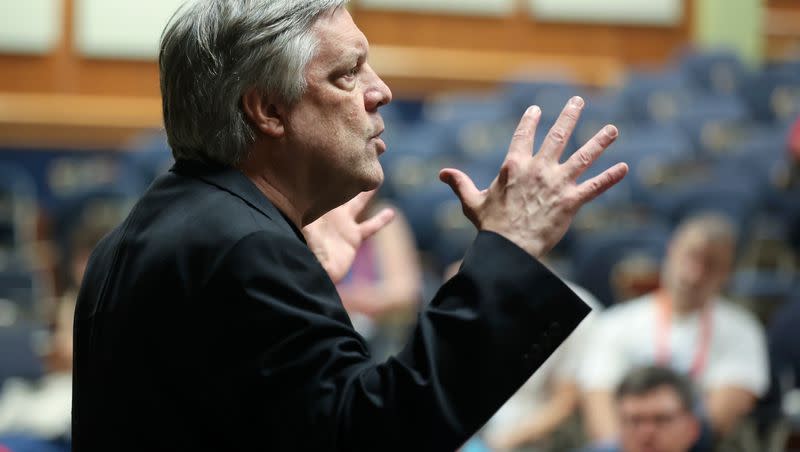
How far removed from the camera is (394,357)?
1.90 ft

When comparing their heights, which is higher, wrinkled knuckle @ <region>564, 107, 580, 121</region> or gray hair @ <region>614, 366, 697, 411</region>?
wrinkled knuckle @ <region>564, 107, 580, 121</region>

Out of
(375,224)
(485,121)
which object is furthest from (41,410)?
(485,121)

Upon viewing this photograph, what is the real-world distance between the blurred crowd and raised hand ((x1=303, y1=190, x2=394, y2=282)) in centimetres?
75

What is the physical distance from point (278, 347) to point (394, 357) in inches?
2.2

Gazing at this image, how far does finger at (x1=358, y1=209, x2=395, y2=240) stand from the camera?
89 cm

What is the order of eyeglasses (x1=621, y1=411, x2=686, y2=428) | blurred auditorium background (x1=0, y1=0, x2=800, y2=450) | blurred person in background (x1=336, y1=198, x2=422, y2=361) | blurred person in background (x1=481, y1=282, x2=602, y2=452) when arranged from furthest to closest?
blurred auditorium background (x1=0, y1=0, x2=800, y2=450), blurred person in background (x1=336, y1=198, x2=422, y2=361), blurred person in background (x1=481, y1=282, x2=602, y2=452), eyeglasses (x1=621, y1=411, x2=686, y2=428)

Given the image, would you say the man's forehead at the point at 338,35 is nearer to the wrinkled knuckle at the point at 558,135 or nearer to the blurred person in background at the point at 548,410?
the wrinkled knuckle at the point at 558,135

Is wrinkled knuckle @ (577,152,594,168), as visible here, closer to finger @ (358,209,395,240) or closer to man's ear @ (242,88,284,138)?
man's ear @ (242,88,284,138)

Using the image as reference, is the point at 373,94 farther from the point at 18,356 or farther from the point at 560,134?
the point at 18,356

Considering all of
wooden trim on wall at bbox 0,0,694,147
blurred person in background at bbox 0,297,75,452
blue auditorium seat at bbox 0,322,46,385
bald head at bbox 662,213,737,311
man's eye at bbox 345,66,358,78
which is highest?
wooden trim on wall at bbox 0,0,694,147

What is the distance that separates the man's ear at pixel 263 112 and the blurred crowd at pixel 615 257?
0.99m

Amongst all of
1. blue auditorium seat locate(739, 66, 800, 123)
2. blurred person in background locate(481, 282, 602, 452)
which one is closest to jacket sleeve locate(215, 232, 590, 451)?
blurred person in background locate(481, 282, 602, 452)

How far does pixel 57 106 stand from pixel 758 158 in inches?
100

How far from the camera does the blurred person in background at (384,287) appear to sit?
2258 millimetres
